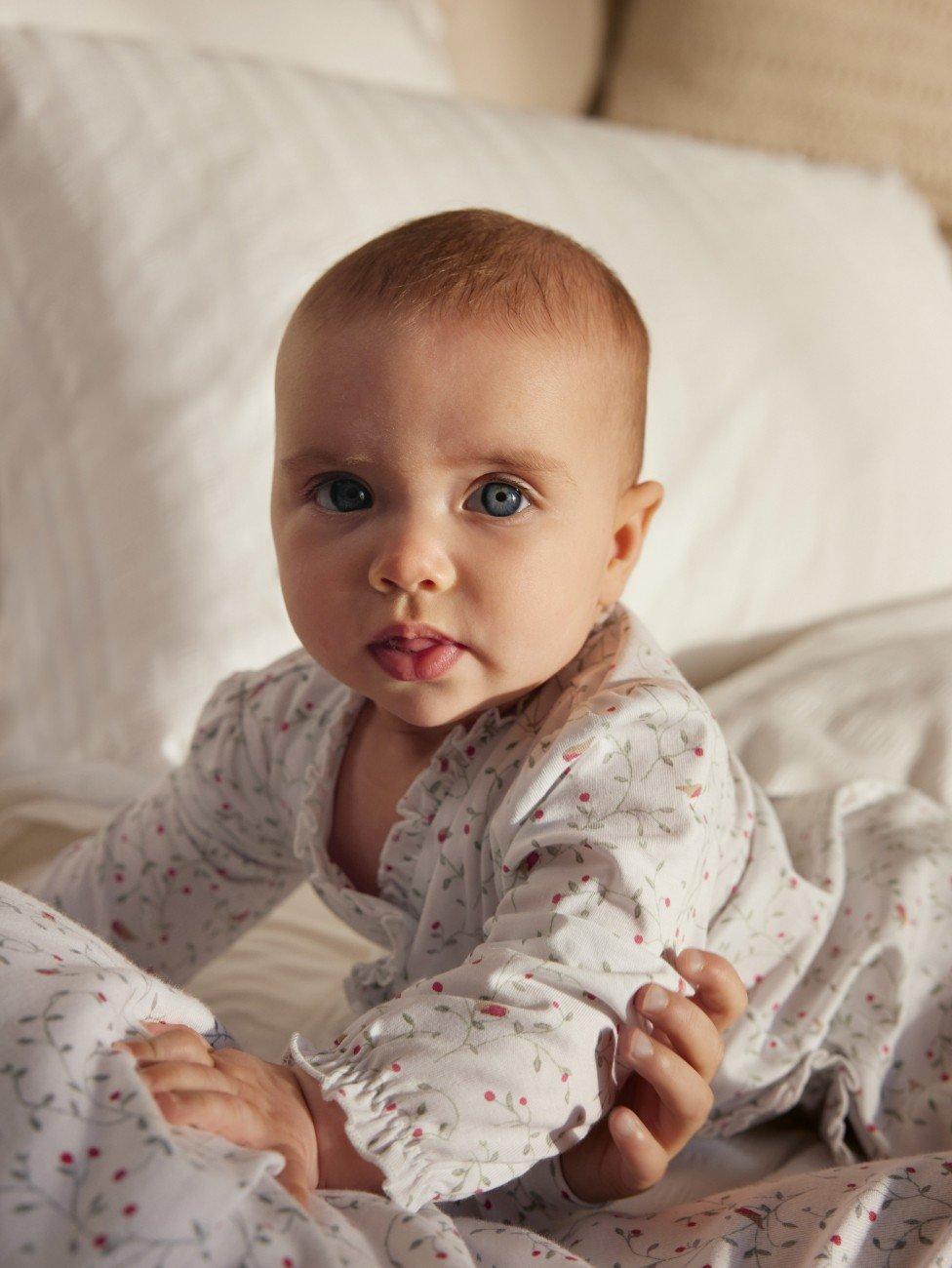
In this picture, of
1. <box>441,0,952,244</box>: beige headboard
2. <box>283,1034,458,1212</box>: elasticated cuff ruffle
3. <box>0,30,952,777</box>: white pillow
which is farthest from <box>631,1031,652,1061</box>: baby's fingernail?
<box>441,0,952,244</box>: beige headboard

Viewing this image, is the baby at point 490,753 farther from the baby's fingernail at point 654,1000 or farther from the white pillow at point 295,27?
the white pillow at point 295,27

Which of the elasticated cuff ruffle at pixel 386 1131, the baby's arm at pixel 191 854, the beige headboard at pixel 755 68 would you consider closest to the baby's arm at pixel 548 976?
the elasticated cuff ruffle at pixel 386 1131

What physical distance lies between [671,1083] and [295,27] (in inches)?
41.4

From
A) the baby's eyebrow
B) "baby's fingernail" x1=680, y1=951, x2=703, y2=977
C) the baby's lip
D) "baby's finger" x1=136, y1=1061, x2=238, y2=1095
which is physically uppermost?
the baby's eyebrow

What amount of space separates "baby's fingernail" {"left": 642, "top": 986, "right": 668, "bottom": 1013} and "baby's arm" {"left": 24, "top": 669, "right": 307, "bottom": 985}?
1.04 ft

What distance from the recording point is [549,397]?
639mm

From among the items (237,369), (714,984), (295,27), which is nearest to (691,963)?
(714,984)

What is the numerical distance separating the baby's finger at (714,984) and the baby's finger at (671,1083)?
4 cm

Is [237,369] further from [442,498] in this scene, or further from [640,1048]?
[640,1048]

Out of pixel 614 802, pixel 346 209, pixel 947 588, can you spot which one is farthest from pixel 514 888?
pixel 947 588

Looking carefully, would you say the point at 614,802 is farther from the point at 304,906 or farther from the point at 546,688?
the point at 304,906

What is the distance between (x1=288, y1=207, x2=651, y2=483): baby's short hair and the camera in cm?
63

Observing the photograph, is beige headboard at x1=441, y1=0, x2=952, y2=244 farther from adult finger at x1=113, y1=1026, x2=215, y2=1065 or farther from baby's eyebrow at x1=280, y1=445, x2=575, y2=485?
adult finger at x1=113, y1=1026, x2=215, y2=1065

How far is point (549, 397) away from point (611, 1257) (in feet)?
1.32
